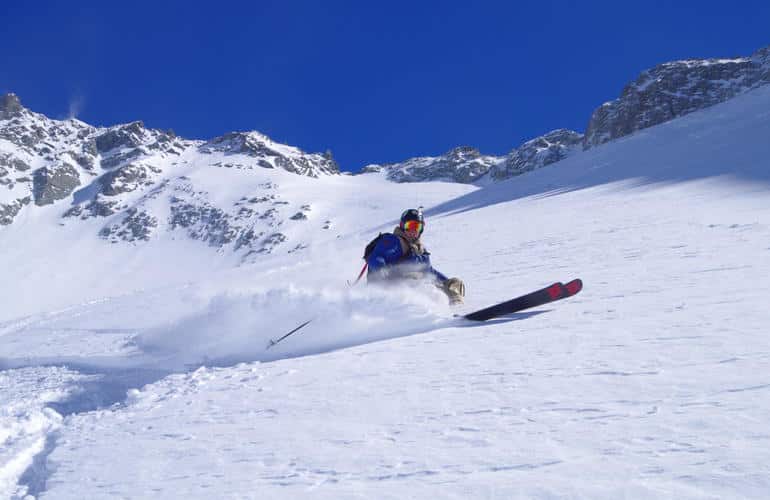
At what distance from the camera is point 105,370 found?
6.08m

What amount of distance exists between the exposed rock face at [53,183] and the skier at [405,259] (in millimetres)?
153883

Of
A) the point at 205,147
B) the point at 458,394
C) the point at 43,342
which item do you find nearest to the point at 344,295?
the point at 458,394

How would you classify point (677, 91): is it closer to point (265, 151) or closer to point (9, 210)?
point (265, 151)

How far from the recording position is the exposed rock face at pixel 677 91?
138837 mm

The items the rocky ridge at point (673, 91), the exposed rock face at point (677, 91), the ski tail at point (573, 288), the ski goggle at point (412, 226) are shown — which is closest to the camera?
the ski tail at point (573, 288)

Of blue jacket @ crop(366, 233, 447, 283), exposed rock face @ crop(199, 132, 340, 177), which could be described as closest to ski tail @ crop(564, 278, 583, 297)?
blue jacket @ crop(366, 233, 447, 283)

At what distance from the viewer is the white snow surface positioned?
2.44m

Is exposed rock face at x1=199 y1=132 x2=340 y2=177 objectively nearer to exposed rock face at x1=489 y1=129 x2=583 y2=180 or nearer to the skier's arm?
exposed rock face at x1=489 y1=129 x2=583 y2=180

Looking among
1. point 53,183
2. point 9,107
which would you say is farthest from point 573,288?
point 9,107

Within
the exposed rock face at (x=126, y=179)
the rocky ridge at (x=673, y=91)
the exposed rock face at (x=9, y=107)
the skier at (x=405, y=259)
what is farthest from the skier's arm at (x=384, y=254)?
the exposed rock face at (x=9, y=107)

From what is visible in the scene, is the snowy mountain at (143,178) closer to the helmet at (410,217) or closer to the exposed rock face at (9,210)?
the exposed rock face at (9,210)

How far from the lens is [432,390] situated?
3740mm

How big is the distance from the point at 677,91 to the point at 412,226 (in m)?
162

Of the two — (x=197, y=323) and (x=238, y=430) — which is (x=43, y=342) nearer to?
(x=197, y=323)
